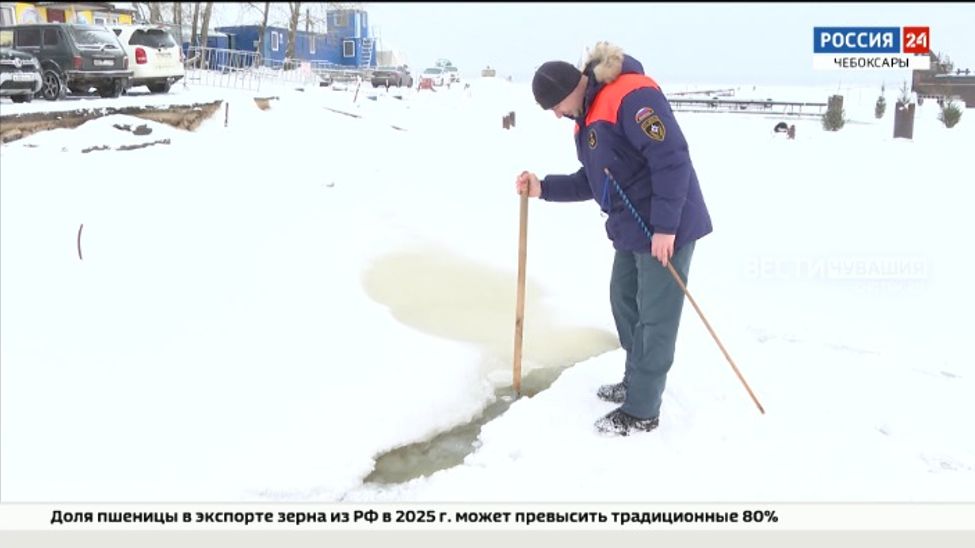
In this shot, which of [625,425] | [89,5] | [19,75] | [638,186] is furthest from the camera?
[89,5]

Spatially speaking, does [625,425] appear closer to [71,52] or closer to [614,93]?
[614,93]

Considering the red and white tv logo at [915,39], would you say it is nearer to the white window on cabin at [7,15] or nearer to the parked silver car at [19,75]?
the parked silver car at [19,75]

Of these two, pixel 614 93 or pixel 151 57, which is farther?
pixel 151 57

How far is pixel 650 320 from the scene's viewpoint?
321 cm

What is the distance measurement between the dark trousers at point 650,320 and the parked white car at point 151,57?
36.2 feet

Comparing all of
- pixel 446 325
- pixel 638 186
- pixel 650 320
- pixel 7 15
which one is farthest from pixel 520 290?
pixel 7 15

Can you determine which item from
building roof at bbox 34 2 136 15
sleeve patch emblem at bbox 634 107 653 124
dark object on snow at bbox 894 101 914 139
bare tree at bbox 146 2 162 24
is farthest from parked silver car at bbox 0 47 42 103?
bare tree at bbox 146 2 162 24

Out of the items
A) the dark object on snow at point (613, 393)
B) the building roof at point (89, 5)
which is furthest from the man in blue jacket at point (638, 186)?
the building roof at point (89, 5)

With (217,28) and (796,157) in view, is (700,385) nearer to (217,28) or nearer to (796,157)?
(796,157)

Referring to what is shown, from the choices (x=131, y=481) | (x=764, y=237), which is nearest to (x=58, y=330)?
(x=131, y=481)

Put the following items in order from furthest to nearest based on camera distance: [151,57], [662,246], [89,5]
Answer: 1. [89,5]
2. [151,57]
3. [662,246]

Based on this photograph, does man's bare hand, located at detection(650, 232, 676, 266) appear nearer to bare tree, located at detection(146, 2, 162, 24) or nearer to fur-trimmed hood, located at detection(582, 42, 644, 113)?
fur-trimmed hood, located at detection(582, 42, 644, 113)

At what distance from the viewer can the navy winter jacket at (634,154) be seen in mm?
2889

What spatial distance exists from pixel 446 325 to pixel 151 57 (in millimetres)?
9688
